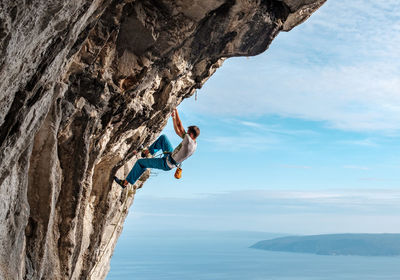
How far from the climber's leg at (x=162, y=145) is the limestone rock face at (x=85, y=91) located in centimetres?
51

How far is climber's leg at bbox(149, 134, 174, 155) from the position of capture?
36.7ft

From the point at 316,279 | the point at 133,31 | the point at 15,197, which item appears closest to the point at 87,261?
the point at 15,197

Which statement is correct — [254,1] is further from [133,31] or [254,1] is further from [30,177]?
[30,177]

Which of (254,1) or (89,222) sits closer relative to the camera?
(254,1)

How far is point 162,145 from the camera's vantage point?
11531 millimetres

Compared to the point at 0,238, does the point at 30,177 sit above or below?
above

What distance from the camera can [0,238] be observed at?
5844mm

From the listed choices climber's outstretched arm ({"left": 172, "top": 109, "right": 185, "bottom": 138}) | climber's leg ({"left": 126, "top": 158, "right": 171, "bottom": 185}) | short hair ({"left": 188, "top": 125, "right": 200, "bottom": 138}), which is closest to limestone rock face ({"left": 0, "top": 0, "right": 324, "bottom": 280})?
climber's outstretched arm ({"left": 172, "top": 109, "right": 185, "bottom": 138})

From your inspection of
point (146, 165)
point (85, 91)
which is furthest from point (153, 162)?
point (85, 91)

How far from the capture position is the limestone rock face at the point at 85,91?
4.82 m

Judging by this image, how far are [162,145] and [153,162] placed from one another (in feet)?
2.86

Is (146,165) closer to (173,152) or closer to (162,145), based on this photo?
(162,145)

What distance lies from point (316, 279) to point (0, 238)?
206889 mm

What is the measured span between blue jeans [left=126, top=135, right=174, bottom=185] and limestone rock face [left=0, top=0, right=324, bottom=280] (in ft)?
1.68
